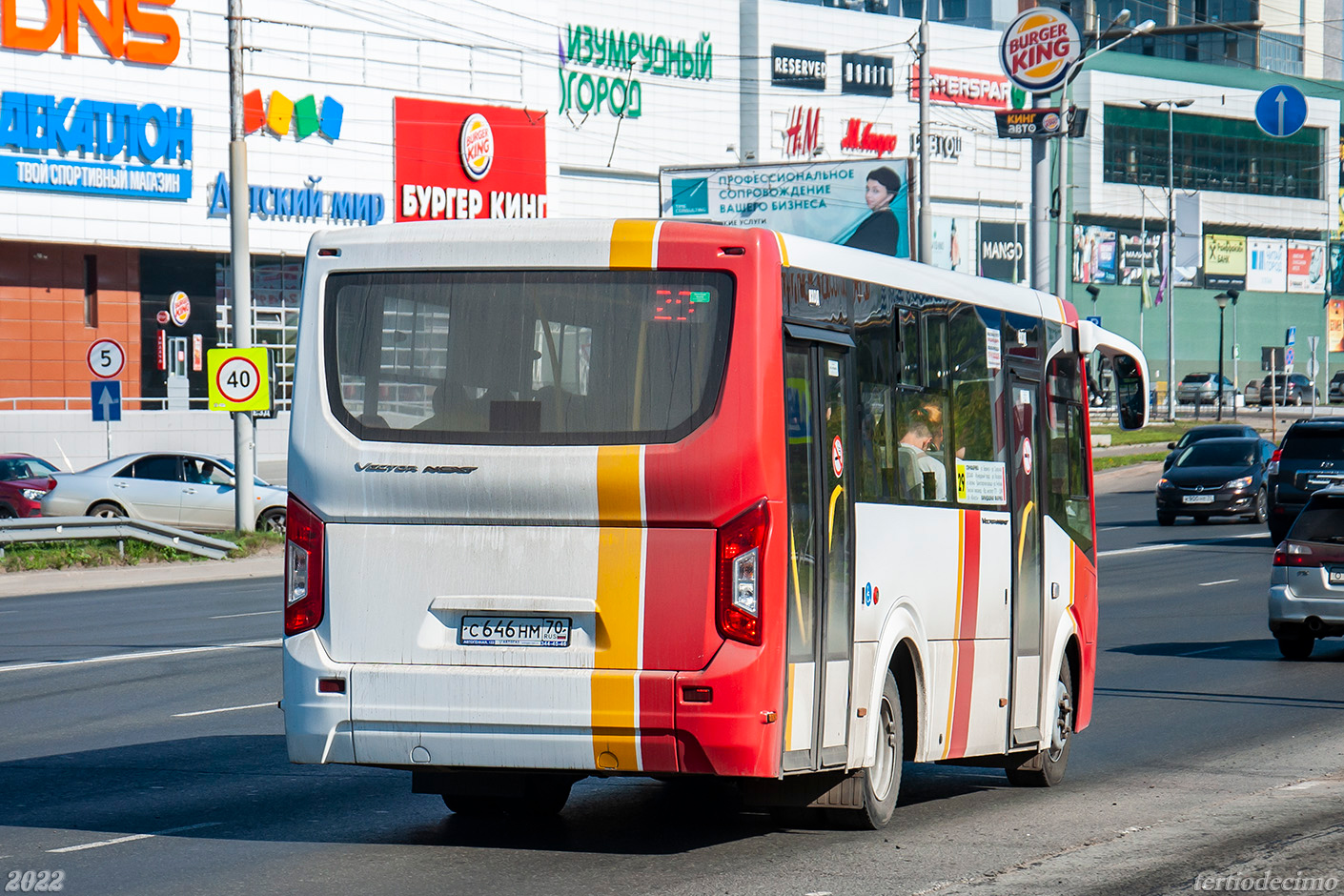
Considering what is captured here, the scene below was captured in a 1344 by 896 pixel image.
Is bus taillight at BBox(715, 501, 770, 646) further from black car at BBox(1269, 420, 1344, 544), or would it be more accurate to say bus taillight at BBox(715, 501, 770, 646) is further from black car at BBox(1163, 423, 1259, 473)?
black car at BBox(1163, 423, 1259, 473)

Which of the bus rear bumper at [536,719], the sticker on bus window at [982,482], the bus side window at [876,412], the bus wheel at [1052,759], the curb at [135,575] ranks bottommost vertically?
the curb at [135,575]

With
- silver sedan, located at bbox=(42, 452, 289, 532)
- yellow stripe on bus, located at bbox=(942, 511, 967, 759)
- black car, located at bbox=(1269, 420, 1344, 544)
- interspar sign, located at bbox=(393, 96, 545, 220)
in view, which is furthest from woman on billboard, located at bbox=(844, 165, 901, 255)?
yellow stripe on bus, located at bbox=(942, 511, 967, 759)

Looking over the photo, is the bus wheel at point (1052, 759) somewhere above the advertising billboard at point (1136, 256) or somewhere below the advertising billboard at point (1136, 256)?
below

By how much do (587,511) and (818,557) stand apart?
1014 millimetres

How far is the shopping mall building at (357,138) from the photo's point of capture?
51250 mm

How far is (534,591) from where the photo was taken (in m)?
7.66

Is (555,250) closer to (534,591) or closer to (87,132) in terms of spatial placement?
(534,591)

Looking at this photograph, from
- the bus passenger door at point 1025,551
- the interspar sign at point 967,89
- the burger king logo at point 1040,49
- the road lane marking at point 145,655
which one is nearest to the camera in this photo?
the bus passenger door at point 1025,551

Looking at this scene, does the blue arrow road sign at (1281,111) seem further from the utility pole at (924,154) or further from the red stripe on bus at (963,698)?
the red stripe on bus at (963,698)

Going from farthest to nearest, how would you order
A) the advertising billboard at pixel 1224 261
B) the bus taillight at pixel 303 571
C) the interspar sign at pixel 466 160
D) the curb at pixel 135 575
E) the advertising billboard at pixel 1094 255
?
the advertising billboard at pixel 1224 261 → the advertising billboard at pixel 1094 255 → the interspar sign at pixel 466 160 → the curb at pixel 135 575 → the bus taillight at pixel 303 571

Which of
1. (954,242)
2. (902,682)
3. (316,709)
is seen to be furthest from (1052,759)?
(954,242)

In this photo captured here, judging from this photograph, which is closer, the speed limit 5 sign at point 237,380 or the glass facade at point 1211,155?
the speed limit 5 sign at point 237,380

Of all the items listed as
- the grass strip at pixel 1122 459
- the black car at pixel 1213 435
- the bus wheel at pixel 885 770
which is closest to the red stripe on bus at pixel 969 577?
the bus wheel at pixel 885 770

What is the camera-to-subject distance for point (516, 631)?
7672 mm
